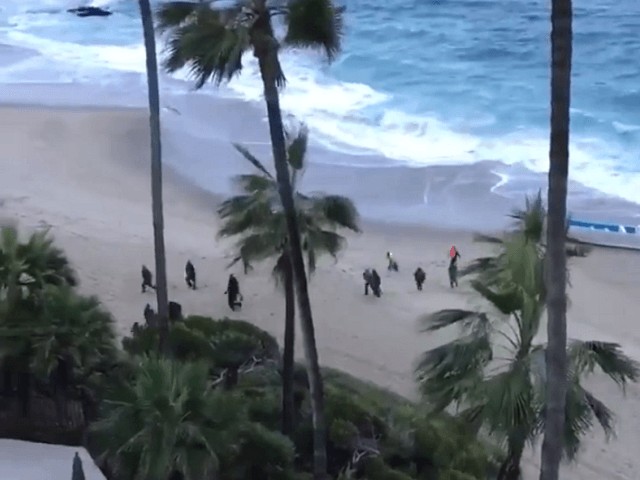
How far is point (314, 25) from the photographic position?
9516mm

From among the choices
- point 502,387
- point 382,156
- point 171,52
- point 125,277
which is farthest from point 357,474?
point 382,156

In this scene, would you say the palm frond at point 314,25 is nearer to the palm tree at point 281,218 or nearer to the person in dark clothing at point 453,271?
the palm tree at point 281,218

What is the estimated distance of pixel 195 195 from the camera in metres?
28.1

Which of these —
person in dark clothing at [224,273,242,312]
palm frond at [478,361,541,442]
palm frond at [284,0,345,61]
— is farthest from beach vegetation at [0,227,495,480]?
person in dark clothing at [224,273,242,312]

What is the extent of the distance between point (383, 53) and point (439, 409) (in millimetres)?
41822

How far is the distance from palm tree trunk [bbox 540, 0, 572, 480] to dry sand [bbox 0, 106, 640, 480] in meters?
6.51

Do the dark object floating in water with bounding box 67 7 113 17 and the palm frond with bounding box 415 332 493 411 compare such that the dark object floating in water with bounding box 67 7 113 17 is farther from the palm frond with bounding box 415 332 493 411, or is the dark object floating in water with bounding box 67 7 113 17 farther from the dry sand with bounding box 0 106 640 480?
the palm frond with bounding box 415 332 493 411

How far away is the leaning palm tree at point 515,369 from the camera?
25.7 feet

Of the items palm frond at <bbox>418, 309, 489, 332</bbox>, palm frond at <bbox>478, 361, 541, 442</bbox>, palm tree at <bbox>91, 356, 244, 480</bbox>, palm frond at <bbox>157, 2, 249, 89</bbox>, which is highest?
palm frond at <bbox>157, 2, 249, 89</bbox>

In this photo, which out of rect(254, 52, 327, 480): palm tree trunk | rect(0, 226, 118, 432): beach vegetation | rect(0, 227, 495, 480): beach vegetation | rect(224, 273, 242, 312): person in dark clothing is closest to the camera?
rect(0, 227, 495, 480): beach vegetation

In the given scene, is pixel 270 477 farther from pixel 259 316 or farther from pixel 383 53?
pixel 383 53

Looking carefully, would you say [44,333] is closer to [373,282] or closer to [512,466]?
[512,466]

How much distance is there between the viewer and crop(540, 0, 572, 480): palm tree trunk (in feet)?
22.7

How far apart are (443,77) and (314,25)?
35063mm
